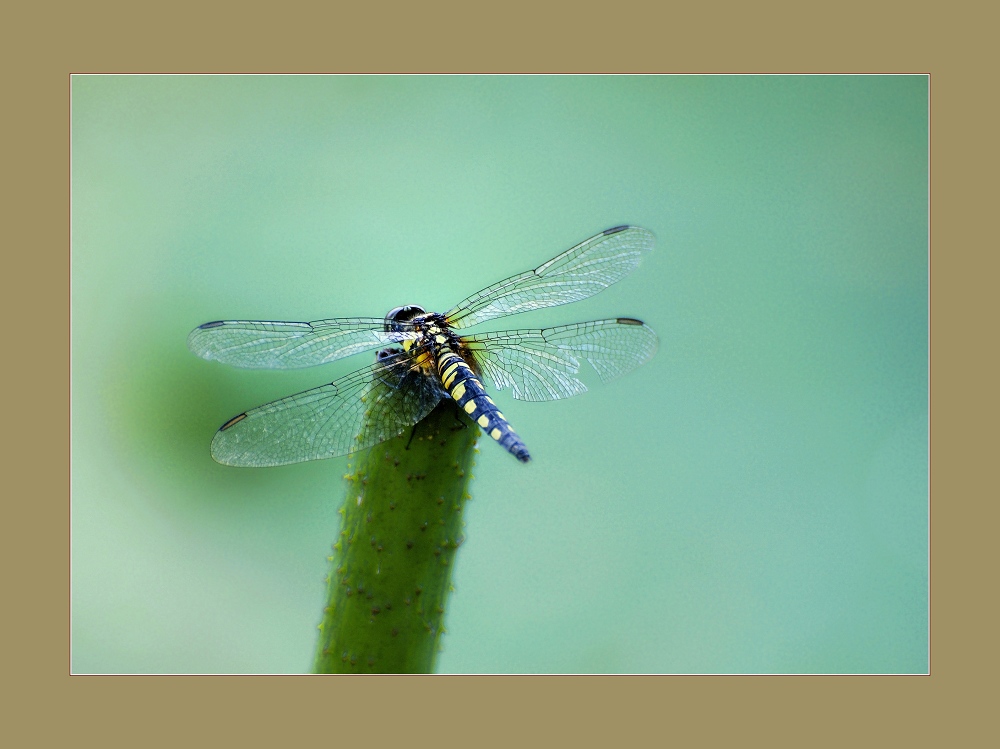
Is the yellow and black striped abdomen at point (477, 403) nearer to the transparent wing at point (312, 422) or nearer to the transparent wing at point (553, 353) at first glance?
the transparent wing at point (312, 422)

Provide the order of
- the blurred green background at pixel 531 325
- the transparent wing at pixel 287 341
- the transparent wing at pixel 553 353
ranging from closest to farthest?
the transparent wing at pixel 287 341 < the transparent wing at pixel 553 353 < the blurred green background at pixel 531 325

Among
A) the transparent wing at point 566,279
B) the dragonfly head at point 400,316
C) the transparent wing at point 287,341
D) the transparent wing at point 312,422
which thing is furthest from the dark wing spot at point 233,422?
the transparent wing at point 566,279

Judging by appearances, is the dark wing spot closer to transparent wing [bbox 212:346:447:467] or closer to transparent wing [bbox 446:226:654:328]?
transparent wing [bbox 212:346:447:467]

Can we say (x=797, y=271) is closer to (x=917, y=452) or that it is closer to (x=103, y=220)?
(x=917, y=452)
